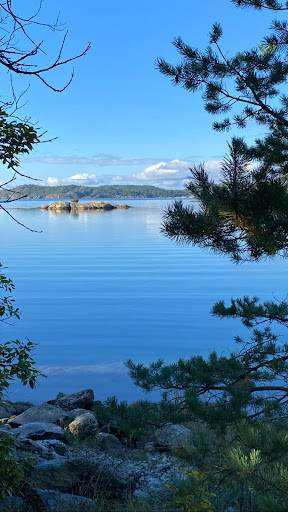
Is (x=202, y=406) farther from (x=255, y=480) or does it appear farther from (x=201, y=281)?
(x=201, y=281)

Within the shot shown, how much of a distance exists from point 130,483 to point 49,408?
16.1ft

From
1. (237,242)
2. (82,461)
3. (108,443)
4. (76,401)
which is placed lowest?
(76,401)

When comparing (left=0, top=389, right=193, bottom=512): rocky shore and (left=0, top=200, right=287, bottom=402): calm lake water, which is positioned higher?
(left=0, top=389, right=193, bottom=512): rocky shore

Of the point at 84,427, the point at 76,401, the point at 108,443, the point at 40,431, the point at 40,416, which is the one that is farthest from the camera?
the point at 76,401

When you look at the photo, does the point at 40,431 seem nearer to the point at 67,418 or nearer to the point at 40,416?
the point at 67,418

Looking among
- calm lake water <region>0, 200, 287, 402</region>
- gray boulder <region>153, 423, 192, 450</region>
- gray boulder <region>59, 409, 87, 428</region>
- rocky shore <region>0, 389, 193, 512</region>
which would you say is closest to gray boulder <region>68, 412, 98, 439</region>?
rocky shore <region>0, 389, 193, 512</region>

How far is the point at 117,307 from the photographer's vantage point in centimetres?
2606

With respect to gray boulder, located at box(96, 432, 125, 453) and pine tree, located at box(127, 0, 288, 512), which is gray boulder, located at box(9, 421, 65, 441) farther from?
pine tree, located at box(127, 0, 288, 512)

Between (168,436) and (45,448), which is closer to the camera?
(45,448)

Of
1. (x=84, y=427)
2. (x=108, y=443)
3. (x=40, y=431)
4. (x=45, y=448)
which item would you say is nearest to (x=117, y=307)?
(x=84, y=427)

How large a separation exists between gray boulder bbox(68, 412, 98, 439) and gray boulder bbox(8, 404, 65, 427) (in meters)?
1.05

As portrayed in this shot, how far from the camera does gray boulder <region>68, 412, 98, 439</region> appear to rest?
32.9 feet

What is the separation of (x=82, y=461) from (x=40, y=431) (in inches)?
96.1

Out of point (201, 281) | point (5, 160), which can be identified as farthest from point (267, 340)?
point (201, 281)
